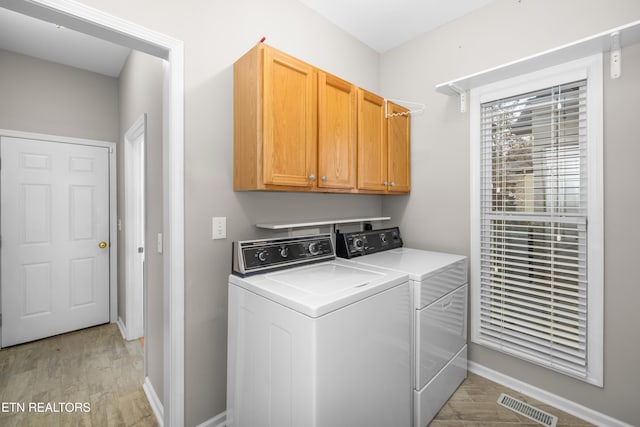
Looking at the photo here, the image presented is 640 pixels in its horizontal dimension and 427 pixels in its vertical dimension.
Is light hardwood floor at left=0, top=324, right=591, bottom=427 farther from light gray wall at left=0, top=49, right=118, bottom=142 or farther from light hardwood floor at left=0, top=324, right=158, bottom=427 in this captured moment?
light gray wall at left=0, top=49, right=118, bottom=142

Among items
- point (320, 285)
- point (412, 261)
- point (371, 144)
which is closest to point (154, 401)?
point (320, 285)

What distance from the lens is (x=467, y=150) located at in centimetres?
225

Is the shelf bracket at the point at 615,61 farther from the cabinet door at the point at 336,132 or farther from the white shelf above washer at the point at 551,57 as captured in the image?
the cabinet door at the point at 336,132

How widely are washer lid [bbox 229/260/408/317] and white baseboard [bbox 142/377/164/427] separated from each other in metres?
1.02

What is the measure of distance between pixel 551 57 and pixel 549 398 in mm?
2153

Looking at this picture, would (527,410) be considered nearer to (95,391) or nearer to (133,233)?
(95,391)

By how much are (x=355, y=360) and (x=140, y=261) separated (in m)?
2.64

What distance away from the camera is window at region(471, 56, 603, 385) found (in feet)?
5.69

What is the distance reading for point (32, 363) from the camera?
2.52 meters

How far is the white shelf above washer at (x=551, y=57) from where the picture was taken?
148 centimetres

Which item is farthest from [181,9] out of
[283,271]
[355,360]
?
[355,360]

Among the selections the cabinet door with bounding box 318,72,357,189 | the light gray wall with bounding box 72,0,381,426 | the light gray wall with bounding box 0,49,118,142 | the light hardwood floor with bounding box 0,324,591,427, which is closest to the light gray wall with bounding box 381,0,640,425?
the light hardwood floor with bounding box 0,324,591,427

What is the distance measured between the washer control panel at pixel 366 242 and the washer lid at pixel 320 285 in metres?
0.25

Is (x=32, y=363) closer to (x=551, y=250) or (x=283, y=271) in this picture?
(x=283, y=271)
